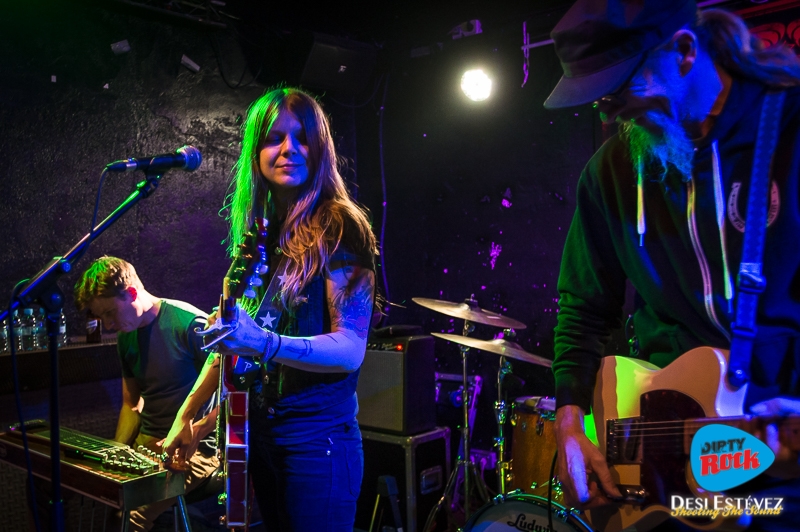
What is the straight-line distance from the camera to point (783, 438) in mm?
1133

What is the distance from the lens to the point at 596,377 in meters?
1.54

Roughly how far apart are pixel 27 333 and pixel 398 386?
2.14 meters

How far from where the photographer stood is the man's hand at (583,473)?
4.57ft

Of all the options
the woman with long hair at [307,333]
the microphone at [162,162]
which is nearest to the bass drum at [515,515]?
the woman with long hair at [307,333]

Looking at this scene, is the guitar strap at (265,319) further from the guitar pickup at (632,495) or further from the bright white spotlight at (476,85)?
the bright white spotlight at (476,85)

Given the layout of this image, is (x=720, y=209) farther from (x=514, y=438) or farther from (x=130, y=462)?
(x=514, y=438)

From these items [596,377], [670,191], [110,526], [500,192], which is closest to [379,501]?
[110,526]

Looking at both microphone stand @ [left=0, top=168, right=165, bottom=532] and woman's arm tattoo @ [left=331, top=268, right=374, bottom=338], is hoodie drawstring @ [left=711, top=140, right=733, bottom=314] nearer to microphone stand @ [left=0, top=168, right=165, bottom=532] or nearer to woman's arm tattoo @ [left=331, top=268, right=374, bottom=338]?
woman's arm tattoo @ [left=331, top=268, right=374, bottom=338]

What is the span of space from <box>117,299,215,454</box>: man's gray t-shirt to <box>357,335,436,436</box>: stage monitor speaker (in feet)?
3.62

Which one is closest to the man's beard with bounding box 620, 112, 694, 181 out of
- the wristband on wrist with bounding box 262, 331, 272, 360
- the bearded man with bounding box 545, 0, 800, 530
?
the bearded man with bounding box 545, 0, 800, 530

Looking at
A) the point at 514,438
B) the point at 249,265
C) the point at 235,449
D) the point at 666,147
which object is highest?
the point at 666,147

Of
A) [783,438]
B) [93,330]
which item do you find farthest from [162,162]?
[93,330]

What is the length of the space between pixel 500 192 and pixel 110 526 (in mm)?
3186

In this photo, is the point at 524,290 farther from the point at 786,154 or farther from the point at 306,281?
the point at 786,154
